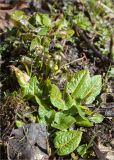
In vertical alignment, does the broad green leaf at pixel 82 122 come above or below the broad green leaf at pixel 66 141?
above

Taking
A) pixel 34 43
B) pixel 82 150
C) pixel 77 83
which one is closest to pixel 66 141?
pixel 82 150

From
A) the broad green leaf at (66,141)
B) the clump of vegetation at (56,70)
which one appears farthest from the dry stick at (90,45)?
the broad green leaf at (66,141)

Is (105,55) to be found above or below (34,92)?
above

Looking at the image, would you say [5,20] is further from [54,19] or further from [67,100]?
[67,100]

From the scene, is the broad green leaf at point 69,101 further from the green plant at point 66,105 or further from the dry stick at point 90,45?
the dry stick at point 90,45

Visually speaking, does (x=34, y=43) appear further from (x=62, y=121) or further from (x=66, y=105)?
(x=62, y=121)

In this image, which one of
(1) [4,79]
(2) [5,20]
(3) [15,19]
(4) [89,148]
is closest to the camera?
(4) [89,148]

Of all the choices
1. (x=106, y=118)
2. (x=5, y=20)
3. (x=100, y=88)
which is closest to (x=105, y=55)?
(x=100, y=88)
